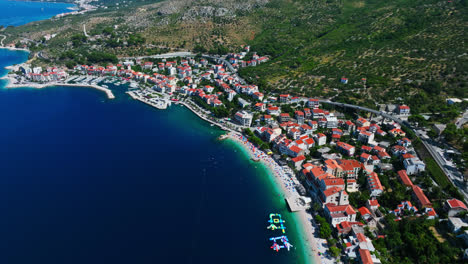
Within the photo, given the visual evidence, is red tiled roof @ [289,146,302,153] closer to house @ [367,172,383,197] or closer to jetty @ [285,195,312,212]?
jetty @ [285,195,312,212]

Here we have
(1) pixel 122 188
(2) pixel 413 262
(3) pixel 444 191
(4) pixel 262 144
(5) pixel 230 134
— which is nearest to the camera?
(2) pixel 413 262

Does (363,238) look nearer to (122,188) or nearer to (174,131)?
Answer: (122,188)

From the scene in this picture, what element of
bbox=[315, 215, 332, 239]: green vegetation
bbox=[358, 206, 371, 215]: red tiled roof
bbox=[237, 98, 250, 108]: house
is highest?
bbox=[237, 98, 250, 108]: house

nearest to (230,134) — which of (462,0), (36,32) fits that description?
(462,0)

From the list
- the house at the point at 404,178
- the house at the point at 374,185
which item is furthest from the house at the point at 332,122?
the house at the point at 374,185

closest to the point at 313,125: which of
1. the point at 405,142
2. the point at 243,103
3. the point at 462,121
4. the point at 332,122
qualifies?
the point at 332,122

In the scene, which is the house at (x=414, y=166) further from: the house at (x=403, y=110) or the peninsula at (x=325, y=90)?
the house at (x=403, y=110)

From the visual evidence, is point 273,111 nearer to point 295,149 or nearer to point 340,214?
point 295,149

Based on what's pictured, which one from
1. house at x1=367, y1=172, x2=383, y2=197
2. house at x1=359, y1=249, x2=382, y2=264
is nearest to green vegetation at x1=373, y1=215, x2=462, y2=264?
house at x1=359, y1=249, x2=382, y2=264
